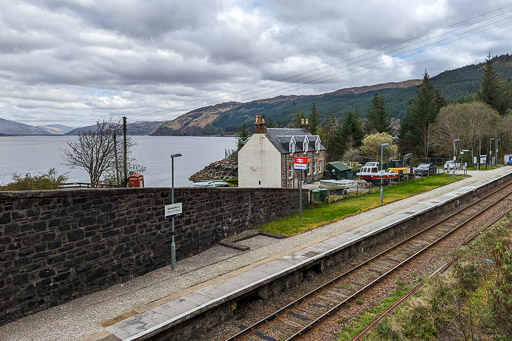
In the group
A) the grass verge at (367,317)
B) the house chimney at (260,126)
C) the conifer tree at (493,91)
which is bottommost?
the grass verge at (367,317)

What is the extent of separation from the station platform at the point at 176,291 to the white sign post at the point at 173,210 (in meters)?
2.22

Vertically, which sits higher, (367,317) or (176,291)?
(176,291)

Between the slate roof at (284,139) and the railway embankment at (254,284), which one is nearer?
the railway embankment at (254,284)

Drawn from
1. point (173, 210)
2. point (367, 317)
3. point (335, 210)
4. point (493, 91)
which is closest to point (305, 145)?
point (335, 210)

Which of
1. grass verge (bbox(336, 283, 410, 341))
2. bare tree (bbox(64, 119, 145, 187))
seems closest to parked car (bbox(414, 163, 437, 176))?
bare tree (bbox(64, 119, 145, 187))

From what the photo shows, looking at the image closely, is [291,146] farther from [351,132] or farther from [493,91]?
[493,91]

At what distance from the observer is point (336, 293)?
41.6ft

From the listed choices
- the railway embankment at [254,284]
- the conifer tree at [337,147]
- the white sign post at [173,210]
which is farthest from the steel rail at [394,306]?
the conifer tree at [337,147]

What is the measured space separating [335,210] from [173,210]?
48.2 feet

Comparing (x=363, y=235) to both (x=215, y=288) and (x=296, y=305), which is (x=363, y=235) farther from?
(x=215, y=288)

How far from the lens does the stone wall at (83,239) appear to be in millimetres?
9852

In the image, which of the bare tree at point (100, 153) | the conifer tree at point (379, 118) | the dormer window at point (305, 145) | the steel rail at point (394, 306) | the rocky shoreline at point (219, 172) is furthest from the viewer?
the conifer tree at point (379, 118)

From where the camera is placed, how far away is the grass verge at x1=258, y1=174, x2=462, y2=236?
20406 mm

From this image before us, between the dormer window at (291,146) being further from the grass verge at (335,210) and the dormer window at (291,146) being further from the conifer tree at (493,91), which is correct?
the conifer tree at (493,91)
